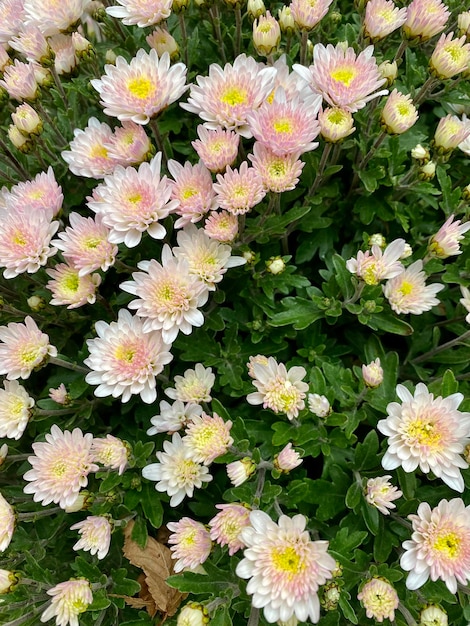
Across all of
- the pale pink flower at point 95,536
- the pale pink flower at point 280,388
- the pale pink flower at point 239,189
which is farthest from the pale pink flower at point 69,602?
the pale pink flower at point 239,189

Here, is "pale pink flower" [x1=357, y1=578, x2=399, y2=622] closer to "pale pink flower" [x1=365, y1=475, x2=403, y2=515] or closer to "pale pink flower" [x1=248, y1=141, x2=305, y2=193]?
"pale pink flower" [x1=365, y1=475, x2=403, y2=515]

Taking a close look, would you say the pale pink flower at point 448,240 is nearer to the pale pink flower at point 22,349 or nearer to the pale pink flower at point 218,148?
the pale pink flower at point 218,148

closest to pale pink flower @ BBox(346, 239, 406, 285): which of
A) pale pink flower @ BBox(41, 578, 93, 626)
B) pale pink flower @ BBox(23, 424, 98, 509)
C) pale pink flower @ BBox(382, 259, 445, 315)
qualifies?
pale pink flower @ BBox(382, 259, 445, 315)

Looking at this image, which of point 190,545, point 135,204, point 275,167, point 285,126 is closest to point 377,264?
point 275,167

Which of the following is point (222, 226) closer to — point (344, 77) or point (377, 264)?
point (377, 264)

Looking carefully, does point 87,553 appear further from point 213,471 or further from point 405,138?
point 405,138

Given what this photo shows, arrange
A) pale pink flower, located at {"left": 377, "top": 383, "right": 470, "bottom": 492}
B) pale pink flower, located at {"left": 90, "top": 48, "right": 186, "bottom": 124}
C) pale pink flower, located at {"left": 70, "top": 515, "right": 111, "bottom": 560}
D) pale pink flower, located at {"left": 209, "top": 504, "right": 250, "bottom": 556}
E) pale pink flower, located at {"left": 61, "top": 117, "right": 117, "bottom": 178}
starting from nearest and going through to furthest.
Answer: pale pink flower, located at {"left": 209, "top": 504, "right": 250, "bottom": 556} < pale pink flower, located at {"left": 377, "top": 383, "right": 470, "bottom": 492} < pale pink flower, located at {"left": 70, "top": 515, "right": 111, "bottom": 560} < pale pink flower, located at {"left": 90, "top": 48, "right": 186, "bottom": 124} < pale pink flower, located at {"left": 61, "top": 117, "right": 117, "bottom": 178}

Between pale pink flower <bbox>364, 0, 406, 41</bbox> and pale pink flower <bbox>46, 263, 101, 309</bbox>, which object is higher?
pale pink flower <bbox>364, 0, 406, 41</bbox>
